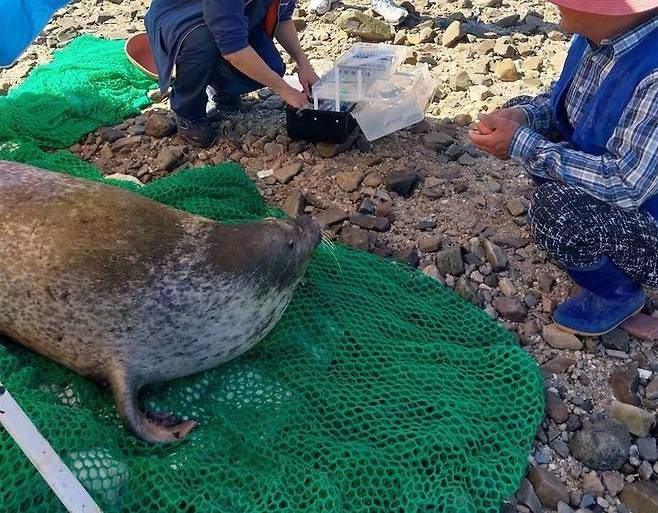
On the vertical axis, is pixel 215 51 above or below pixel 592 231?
above

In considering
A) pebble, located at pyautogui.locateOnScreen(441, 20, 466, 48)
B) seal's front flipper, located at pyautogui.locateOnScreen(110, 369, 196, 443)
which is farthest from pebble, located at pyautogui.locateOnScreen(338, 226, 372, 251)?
pebble, located at pyautogui.locateOnScreen(441, 20, 466, 48)

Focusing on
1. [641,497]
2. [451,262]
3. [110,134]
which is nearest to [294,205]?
[451,262]

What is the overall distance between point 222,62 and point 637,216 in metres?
3.04

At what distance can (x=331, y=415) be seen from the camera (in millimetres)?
3064

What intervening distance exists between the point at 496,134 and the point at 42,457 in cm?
248

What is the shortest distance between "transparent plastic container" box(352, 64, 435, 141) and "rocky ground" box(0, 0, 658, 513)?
0.18 metres

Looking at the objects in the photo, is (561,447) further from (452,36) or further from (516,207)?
(452,36)

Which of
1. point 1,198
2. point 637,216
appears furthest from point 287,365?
point 637,216

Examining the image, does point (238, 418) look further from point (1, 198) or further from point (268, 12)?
point (268, 12)

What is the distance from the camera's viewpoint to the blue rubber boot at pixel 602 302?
351 cm

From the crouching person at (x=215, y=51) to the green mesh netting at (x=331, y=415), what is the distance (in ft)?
5.03

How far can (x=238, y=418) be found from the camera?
118 inches

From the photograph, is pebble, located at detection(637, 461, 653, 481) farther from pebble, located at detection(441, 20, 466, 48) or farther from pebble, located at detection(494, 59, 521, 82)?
pebble, located at detection(441, 20, 466, 48)

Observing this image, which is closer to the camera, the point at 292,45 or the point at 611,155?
the point at 611,155
